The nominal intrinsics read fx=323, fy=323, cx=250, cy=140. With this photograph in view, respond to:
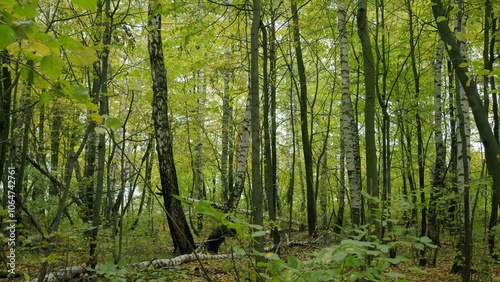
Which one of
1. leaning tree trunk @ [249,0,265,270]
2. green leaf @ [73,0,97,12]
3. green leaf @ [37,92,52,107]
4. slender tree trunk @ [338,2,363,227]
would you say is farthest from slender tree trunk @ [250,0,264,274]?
slender tree trunk @ [338,2,363,227]

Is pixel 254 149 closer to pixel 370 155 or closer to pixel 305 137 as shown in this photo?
pixel 370 155

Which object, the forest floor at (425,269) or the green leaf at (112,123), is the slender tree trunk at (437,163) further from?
the green leaf at (112,123)

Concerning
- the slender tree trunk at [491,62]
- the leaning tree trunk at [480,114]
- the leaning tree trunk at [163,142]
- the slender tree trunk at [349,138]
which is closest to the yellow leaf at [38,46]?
the leaning tree trunk at [480,114]

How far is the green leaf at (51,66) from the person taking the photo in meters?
1.04

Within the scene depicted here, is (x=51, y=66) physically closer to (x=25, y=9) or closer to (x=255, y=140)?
(x=25, y=9)

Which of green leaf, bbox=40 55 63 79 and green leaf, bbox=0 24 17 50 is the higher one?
green leaf, bbox=0 24 17 50

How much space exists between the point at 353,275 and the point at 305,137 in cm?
774

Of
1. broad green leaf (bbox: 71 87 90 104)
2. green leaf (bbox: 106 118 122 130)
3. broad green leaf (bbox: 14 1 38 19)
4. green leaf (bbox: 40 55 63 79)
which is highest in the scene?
broad green leaf (bbox: 14 1 38 19)

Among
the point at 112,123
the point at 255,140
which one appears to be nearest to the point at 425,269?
the point at 255,140

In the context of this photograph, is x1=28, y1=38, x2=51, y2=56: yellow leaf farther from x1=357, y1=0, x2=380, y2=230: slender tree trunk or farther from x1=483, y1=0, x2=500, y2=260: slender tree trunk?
x1=483, y1=0, x2=500, y2=260: slender tree trunk

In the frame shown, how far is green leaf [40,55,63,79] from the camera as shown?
104 cm

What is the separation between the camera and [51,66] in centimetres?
105

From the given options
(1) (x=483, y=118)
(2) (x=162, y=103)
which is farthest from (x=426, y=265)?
(2) (x=162, y=103)

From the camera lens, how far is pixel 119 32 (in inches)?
169
